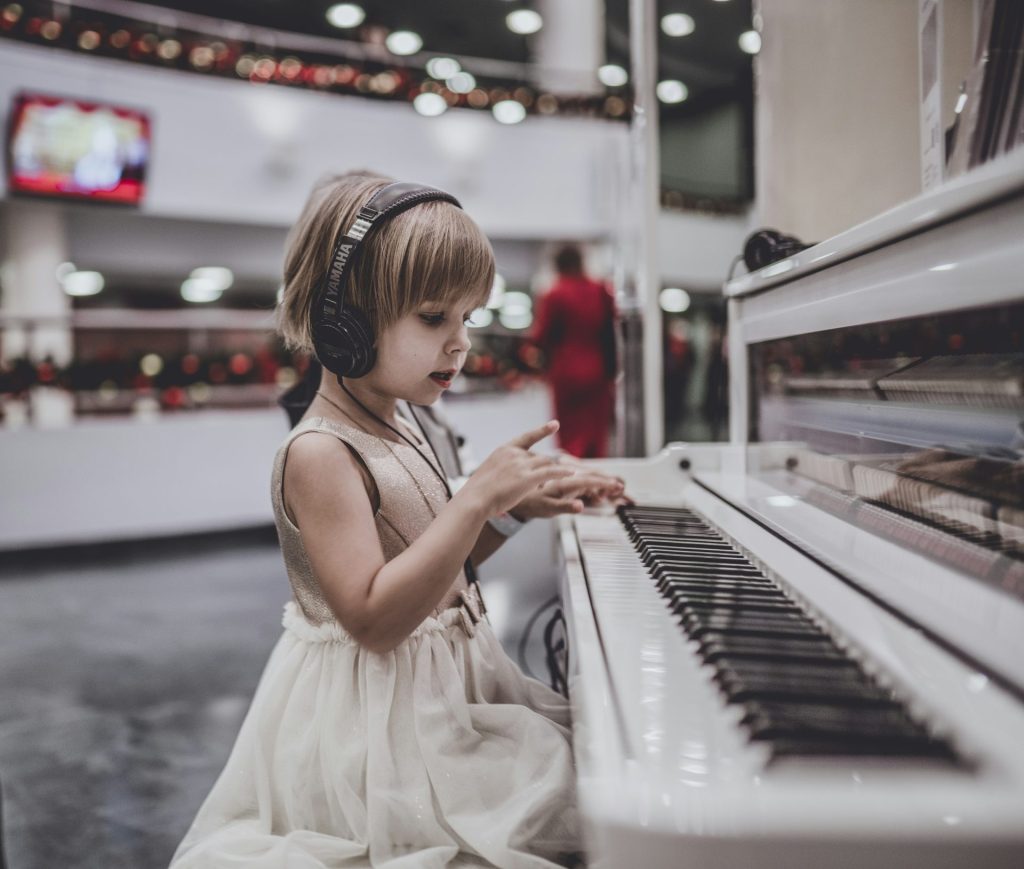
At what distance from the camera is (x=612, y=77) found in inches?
363

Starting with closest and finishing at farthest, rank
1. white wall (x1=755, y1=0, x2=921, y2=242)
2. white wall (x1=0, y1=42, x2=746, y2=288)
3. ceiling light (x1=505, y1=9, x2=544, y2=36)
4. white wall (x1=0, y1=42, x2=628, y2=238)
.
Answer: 1. white wall (x1=755, y1=0, x2=921, y2=242)
2. white wall (x1=0, y1=42, x2=628, y2=238)
3. white wall (x1=0, y1=42, x2=746, y2=288)
4. ceiling light (x1=505, y1=9, x2=544, y2=36)

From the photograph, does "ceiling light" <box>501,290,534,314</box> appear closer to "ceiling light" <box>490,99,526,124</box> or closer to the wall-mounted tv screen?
"ceiling light" <box>490,99,526,124</box>

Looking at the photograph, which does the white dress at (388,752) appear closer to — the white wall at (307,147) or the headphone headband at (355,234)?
the headphone headband at (355,234)

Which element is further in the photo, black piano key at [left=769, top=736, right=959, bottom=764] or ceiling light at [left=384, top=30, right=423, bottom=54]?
ceiling light at [left=384, top=30, right=423, bottom=54]

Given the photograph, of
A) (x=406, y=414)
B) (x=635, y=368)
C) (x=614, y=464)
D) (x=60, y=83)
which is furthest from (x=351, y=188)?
(x=60, y=83)

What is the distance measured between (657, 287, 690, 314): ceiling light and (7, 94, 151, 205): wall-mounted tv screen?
26.2ft

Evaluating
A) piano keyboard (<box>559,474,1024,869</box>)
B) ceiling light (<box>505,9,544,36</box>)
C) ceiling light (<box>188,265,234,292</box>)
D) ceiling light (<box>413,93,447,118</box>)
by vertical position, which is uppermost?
ceiling light (<box>505,9,544,36</box>)

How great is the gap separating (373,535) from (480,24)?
12.3 m

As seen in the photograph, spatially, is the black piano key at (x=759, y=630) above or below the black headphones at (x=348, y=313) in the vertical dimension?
below

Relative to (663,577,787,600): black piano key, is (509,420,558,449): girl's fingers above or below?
above

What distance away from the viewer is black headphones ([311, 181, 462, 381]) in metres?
1.20

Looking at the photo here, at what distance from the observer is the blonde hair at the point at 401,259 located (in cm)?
123

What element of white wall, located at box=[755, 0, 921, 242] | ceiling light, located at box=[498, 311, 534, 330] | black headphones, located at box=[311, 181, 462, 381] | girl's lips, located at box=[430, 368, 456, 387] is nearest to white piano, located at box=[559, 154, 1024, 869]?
girl's lips, located at box=[430, 368, 456, 387]

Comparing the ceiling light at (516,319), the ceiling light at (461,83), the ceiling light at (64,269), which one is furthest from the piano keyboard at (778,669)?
the ceiling light at (516,319)
